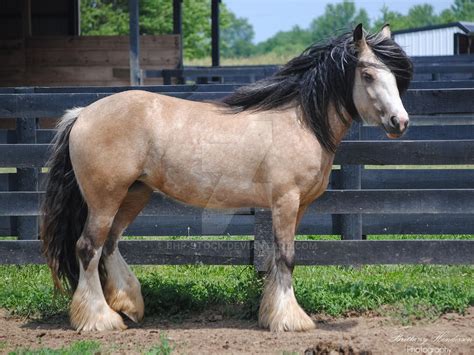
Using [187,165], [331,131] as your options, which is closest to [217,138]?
[187,165]

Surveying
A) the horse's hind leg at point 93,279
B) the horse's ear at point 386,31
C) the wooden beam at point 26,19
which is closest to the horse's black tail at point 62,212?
the horse's hind leg at point 93,279

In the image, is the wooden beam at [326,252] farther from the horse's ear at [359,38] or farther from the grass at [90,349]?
the horse's ear at [359,38]

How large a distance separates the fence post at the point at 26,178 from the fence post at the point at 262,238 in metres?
2.23

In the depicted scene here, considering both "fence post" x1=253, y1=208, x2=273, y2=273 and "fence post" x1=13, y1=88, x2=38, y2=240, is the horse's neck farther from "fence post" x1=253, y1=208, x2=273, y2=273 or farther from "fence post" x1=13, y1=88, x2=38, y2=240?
"fence post" x1=13, y1=88, x2=38, y2=240

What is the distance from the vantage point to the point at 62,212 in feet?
20.6

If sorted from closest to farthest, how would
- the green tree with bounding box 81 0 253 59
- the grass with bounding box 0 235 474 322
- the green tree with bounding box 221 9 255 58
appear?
the grass with bounding box 0 235 474 322
the green tree with bounding box 81 0 253 59
the green tree with bounding box 221 9 255 58

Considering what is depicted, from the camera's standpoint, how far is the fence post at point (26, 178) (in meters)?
7.68

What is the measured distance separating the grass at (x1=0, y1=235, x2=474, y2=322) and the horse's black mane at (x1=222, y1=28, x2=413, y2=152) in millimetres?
1264

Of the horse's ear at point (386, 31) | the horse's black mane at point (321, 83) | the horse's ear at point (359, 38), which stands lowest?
the horse's black mane at point (321, 83)

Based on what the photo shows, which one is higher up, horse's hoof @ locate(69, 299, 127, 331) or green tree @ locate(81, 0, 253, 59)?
green tree @ locate(81, 0, 253, 59)

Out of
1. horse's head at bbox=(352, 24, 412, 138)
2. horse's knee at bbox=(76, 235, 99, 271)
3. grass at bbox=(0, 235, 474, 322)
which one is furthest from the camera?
grass at bbox=(0, 235, 474, 322)

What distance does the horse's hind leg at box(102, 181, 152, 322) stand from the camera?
6273mm

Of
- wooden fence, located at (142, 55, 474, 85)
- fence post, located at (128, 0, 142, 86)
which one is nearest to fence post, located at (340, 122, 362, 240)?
fence post, located at (128, 0, 142, 86)

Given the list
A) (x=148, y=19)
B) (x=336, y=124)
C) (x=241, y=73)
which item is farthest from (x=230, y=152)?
(x=148, y=19)
